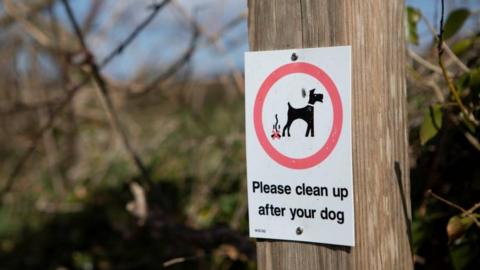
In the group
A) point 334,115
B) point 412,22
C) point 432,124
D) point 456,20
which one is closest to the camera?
point 334,115

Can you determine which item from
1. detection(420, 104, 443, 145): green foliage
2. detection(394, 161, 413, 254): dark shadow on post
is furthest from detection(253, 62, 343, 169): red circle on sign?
detection(420, 104, 443, 145): green foliage

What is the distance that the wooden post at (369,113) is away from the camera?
137 centimetres

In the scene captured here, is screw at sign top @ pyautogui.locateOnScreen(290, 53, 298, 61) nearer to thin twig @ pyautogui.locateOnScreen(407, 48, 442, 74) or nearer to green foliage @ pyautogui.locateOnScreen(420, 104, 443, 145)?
green foliage @ pyautogui.locateOnScreen(420, 104, 443, 145)

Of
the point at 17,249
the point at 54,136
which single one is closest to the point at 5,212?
the point at 17,249

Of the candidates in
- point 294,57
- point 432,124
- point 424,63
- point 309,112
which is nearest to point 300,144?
point 309,112

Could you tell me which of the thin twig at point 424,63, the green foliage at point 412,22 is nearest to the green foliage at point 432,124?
the thin twig at point 424,63

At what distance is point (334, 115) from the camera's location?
1.38 meters

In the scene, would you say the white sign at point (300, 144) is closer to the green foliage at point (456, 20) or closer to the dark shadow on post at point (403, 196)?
the dark shadow on post at point (403, 196)

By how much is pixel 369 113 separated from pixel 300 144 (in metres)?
0.16

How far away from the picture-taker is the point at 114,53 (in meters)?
2.90

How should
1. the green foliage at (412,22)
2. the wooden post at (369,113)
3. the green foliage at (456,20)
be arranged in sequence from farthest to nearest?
the green foliage at (412,22), the green foliage at (456,20), the wooden post at (369,113)

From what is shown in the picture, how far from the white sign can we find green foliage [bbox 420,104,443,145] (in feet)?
1.80

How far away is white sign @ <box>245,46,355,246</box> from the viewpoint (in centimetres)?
137

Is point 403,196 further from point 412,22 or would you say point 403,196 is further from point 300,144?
point 412,22
